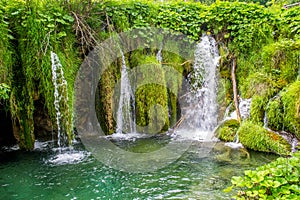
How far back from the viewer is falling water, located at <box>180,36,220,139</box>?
299 inches

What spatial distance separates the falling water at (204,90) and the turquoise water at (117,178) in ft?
6.54

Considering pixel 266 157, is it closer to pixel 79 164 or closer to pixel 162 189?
pixel 162 189

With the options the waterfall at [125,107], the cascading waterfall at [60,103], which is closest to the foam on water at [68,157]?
the cascading waterfall at [60,103]

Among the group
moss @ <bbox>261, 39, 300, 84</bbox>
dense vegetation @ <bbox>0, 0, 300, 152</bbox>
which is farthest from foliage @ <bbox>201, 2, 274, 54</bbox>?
moss @ <bbox>261, 39, 300, 84</bbox>

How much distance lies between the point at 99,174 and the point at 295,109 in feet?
13.1

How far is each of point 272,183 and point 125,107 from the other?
5411 mm

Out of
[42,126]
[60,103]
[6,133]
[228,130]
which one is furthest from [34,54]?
[228,130]

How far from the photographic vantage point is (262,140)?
5.47 meters

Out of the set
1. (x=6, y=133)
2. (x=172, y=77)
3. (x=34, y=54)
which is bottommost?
(x=6, y=133)

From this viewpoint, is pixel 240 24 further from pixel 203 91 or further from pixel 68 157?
pixel 68 157

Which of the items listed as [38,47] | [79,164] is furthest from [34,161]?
[38,47]

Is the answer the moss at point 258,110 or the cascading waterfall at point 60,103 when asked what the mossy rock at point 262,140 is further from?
the cascading waterfall at point 60,103

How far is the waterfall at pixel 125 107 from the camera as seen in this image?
721 cm

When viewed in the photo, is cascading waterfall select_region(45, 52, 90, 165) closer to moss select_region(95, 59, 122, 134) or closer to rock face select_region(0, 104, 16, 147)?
moss select_region(95, 59, 122, 134)
